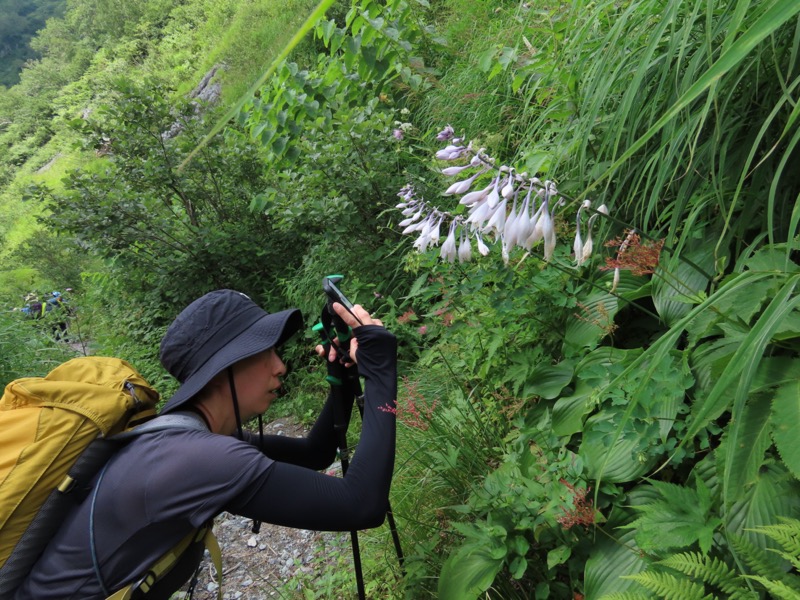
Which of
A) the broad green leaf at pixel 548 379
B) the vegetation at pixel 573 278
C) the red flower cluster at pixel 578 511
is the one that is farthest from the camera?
the broad green leaf at pixel 548 379

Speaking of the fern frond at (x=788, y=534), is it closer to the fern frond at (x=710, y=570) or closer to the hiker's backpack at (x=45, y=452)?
the fern frond at (x=710, y=570)

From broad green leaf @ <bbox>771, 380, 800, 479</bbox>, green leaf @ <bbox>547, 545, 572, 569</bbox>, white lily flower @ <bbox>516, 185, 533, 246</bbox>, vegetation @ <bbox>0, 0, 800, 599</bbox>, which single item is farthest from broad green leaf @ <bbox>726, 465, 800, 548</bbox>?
white lily flower @ <bbox>516, 185, 533, 246</bbox>

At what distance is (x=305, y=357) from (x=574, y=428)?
384cm

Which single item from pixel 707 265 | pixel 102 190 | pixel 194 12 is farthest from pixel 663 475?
pixel 194 12

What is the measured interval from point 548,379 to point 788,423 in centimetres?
91

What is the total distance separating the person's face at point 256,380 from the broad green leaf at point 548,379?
922mm

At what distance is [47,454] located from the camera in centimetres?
123

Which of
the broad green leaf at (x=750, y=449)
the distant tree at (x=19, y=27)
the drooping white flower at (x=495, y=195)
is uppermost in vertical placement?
the drooping white flower at (x=495, y=195)

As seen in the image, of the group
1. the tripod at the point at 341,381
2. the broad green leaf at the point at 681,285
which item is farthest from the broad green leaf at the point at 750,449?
the tripod at the point at 341,381

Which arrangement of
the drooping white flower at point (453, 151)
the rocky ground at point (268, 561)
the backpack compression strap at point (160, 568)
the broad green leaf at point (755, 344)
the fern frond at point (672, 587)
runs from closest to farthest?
the broad green leaf at point (755, 344) < the fern frond at point (672, 587) < the backpack compression strap at point (160, 568) < the drooping white flower at point (453, 151) < the rocky ground at point (268, 561)

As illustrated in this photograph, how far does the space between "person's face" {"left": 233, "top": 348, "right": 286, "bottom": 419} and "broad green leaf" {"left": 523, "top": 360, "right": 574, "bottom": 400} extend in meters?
0.92

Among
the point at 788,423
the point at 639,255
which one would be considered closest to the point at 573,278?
the point at 639,255

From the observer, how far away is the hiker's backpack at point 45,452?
1.21 m

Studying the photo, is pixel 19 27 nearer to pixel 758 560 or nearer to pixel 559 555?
pixel 559 555
